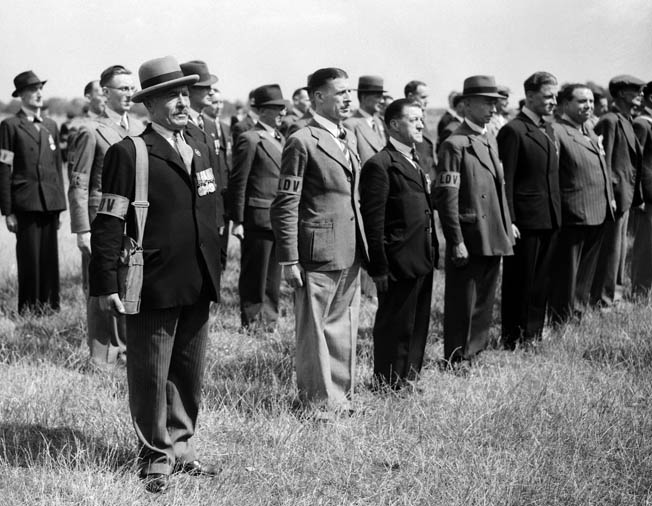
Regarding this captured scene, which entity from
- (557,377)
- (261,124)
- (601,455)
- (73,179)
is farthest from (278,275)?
(601,455)

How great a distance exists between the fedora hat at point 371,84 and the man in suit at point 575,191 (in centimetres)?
213

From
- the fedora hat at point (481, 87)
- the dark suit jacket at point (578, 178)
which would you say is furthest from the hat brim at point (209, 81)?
the dark suit jacket at point (578, 178)

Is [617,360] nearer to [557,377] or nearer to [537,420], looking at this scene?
[557,377]

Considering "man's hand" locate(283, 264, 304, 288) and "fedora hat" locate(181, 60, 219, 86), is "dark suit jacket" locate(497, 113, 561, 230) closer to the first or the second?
"man's hand" locate(283, 264, 304, 288)

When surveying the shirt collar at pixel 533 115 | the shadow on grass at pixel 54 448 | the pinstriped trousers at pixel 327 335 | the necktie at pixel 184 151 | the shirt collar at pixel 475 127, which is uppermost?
the shirt collar at pixel 533 115

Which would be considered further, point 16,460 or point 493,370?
point 493,370

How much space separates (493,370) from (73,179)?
3.41 meters

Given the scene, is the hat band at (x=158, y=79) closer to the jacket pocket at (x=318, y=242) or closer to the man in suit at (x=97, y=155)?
the jacket pocket at (x=318, y=242)

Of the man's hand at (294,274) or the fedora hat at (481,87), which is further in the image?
the fedora hat at (481,87)

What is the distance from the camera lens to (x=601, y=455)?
4625 millimetres

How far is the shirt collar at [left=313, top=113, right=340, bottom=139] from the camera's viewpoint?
5.37 meters

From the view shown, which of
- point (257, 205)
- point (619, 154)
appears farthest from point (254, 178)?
point (619, 154)

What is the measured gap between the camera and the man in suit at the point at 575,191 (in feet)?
24.7

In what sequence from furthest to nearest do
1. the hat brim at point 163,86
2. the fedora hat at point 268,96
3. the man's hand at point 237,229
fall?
the fedora hat at point 268,96, the man's hand at point 237,229, the hat brim at point 163,86
